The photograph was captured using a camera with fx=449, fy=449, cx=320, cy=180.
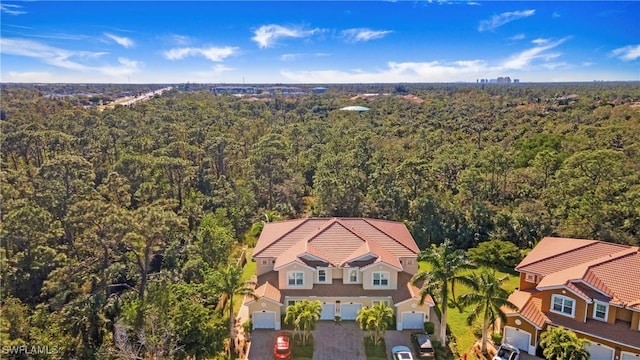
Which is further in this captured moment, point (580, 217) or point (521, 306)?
point (580, 217)

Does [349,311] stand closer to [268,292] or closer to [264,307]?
[268,292]

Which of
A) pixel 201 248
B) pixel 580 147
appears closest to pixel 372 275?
pixel 201 248

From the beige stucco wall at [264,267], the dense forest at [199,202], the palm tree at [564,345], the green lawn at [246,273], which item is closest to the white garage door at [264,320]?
the dense forest at [199,202]

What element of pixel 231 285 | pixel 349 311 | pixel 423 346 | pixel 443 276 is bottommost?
pixel 423 346

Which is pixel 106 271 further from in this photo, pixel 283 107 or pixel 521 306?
pixel 283 107

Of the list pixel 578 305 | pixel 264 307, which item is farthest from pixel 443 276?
pixel 264 307
